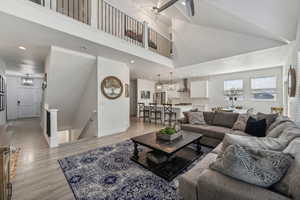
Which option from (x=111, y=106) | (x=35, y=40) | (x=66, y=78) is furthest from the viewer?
(x=111, y=106)

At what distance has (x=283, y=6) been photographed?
2.42 m

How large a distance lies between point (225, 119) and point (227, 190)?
3012mm

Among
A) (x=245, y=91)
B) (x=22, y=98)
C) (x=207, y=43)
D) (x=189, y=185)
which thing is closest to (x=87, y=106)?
(x=189, y=185)

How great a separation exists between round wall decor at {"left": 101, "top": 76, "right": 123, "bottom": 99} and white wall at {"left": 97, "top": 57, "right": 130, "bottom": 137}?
11 cm

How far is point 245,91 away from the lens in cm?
643

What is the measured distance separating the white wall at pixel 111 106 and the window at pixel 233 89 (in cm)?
543

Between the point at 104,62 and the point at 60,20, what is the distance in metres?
1.80

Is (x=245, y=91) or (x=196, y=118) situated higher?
(x=245, y=91)

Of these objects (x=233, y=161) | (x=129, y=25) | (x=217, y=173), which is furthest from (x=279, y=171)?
(x=129, y=25)

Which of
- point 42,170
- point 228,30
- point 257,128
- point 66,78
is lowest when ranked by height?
point 42,170

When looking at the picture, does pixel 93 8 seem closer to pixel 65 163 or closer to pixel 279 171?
pixel 65 163

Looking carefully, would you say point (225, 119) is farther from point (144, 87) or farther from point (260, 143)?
point (144, 87)

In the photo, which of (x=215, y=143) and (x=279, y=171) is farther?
(x=215, y=143)

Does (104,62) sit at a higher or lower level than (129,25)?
lower
